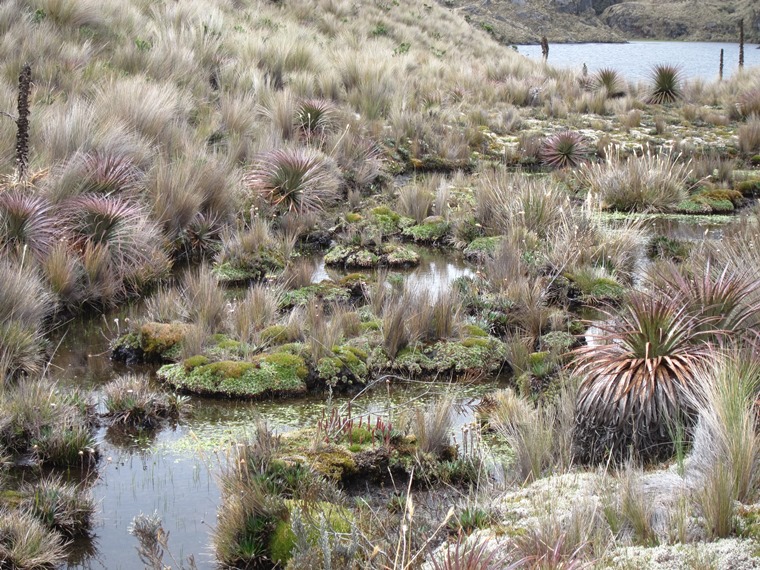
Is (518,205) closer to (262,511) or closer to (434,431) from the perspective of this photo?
(434,431)

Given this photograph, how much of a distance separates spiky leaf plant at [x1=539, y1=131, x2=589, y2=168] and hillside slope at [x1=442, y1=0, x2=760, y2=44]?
40557mm

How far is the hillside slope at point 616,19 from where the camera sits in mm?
59719

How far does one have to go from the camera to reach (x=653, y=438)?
15.5 feet

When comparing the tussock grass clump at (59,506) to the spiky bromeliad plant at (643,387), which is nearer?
the tussock grass clump at (59,506)

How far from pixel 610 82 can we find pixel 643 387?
58.2ft

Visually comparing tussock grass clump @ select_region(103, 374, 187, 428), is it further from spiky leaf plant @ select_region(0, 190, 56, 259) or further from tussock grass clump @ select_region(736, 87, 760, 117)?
tussock grass clump @ select_region(736, 87, 760, 117)

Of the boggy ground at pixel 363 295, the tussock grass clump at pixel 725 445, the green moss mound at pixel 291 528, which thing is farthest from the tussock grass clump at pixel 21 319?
the tussock grass clump at pixel 725 445

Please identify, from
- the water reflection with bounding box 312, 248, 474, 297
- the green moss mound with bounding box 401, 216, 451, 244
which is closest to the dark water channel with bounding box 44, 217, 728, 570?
the water reflection with bounding box 312, 248, 474, 297

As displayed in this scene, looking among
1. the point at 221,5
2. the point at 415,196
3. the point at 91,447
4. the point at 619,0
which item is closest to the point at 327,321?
the point at 91,447

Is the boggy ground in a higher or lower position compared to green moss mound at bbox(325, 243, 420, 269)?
higher

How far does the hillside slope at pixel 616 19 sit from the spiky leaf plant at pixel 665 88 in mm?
33862

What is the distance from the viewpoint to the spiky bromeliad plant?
465cm

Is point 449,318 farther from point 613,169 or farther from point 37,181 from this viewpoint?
point 613,169

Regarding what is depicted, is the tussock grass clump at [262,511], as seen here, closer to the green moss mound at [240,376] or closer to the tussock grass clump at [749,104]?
the green moss mound at [240,376]
